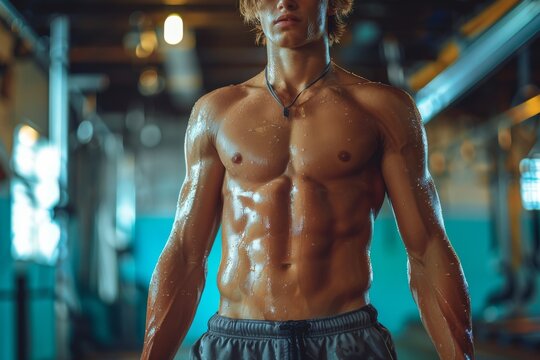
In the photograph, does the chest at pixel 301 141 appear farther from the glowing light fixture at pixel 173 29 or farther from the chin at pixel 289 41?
the glowing light fixture at pixel 173 29

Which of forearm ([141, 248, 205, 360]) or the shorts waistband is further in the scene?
forearm ([141, 248, 205, 360])

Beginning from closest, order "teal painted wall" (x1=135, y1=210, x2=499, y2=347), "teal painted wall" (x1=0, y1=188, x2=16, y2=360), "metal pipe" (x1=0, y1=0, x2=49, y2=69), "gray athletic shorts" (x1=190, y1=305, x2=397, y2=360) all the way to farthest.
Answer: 1. "gray athletic shorts" (x1=190, y1=305, x2=397, y2=360)
2. "metal pipe" (x1=0, y1=0, x2=49, y2=69)
3. "teal painted wall" (x1=0, y1=188, x2=16, y2=360)
4. "teal painted wall" (x1=135, y1=210, x2=499, y2=347)

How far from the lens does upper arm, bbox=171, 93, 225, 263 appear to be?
2006 millimetres

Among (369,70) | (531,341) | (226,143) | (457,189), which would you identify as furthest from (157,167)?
(226,143)

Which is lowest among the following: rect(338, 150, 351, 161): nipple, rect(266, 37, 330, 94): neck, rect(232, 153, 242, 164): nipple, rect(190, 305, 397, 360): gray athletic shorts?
rect(190, 305, 397, 360): gray athletic shorts

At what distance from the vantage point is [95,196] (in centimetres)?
1084

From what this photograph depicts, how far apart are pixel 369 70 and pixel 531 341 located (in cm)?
422

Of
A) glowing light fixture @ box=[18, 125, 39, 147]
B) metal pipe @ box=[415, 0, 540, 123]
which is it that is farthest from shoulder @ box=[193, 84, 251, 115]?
glowing light fixture @ box=[18, 125, 39, 147]

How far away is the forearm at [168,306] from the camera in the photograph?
6.39ft

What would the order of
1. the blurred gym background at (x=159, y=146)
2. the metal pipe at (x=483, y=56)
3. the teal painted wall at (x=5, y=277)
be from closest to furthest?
the metal pipe at (x=483, y=56) → the teal painted wall at (x=5, y=277) → the blurred gym background at (x=159, y=146)

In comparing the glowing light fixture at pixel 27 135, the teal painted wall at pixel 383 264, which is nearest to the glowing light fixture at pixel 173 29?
the glowing light fixture at pixel 27 135

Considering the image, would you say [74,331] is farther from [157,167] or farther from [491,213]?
[491,213]

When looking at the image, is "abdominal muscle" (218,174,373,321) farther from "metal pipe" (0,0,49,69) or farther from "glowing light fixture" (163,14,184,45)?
"glowing light fixture" (163,14,184,45)

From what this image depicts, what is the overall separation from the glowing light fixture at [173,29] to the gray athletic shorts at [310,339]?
17.8ft
